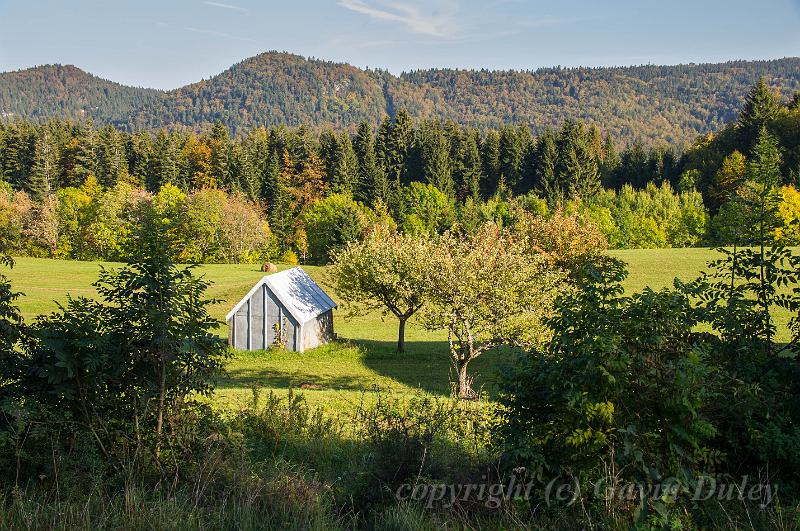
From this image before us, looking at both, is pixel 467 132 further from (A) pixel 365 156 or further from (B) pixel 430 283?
(B) pixel 430 283

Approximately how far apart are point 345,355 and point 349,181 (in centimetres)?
6295

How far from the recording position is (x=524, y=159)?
93188 millimetres

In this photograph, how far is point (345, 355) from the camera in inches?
1145

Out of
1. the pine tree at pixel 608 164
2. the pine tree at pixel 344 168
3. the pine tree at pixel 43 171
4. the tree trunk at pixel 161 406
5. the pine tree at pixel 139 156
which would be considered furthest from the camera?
the pine tree at pixel 608 164

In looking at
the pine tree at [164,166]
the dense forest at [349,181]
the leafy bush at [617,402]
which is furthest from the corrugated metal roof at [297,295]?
the pine tree at [164,166]

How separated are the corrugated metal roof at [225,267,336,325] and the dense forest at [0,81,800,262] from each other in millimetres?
34876

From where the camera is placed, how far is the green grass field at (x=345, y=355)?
65.8 ft

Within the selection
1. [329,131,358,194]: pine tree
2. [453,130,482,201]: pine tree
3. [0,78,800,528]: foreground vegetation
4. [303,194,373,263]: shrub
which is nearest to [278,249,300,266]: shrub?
[303,194,373,263]: shrub

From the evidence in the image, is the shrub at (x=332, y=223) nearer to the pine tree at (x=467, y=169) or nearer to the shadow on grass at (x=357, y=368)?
the pine tree at (x=467, y=169)

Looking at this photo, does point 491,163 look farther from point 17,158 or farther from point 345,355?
point 345,355

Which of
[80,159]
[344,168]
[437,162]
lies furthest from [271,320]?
[80,159]

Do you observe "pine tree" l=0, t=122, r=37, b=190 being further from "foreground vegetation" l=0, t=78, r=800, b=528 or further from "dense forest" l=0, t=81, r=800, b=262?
"foreground vegetation" l=0, t=78, r=800, b=528

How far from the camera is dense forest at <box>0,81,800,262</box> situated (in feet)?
234

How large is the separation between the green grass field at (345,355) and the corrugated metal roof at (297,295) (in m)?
1.70
